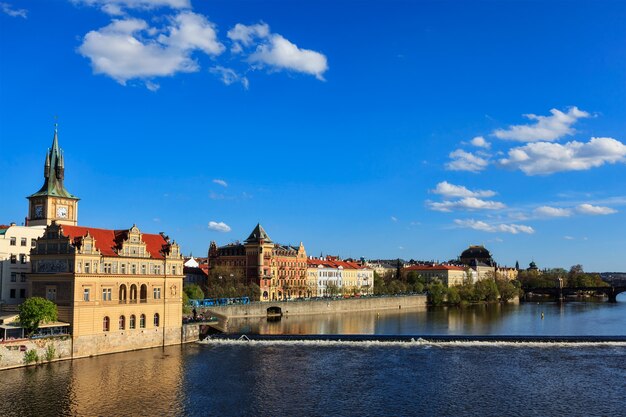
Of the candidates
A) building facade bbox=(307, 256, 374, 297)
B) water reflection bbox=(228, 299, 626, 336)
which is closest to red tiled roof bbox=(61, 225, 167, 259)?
water reflection bbox=(228, 299, 626, 336)

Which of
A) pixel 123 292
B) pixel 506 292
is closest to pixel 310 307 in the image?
pixel 123 292

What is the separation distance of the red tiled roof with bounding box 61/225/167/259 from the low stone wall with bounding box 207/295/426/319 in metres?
23.9

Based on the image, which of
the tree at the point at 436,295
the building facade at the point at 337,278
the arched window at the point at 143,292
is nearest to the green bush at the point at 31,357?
the arched window at the point at 143,292

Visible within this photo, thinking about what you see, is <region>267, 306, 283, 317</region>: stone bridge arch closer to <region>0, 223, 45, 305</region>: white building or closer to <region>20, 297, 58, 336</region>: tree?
<region>0, 223, 45, 305</region>: white building

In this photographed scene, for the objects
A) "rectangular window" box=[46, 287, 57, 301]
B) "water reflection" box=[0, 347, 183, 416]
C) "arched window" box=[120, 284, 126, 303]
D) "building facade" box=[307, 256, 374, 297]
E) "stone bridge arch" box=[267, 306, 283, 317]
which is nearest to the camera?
"water reflection" box=[0, 347, 183, 416]

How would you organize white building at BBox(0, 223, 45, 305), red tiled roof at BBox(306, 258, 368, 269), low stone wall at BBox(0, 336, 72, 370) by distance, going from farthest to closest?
red tiled roof at BBox(306, 258, 368, 269)
white building at BBox(0, 223, 45, 305)
low stone wall at BBox(0, 336, 72, 370)

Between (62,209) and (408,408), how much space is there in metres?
56.3

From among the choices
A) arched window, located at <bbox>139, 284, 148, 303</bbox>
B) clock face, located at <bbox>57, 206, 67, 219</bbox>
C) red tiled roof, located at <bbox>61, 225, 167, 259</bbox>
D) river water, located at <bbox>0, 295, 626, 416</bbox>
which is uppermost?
clock face, located at <bbox>57, 206, 67, 219</bbox>

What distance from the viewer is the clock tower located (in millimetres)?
78750

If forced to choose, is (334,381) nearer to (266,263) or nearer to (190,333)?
(190,333)

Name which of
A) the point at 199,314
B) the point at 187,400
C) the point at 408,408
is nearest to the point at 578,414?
the point at 408,408

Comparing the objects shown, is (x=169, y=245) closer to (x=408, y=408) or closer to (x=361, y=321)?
(x=408, y=408)

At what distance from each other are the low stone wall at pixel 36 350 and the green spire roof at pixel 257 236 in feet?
281

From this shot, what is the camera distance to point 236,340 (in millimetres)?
69938
